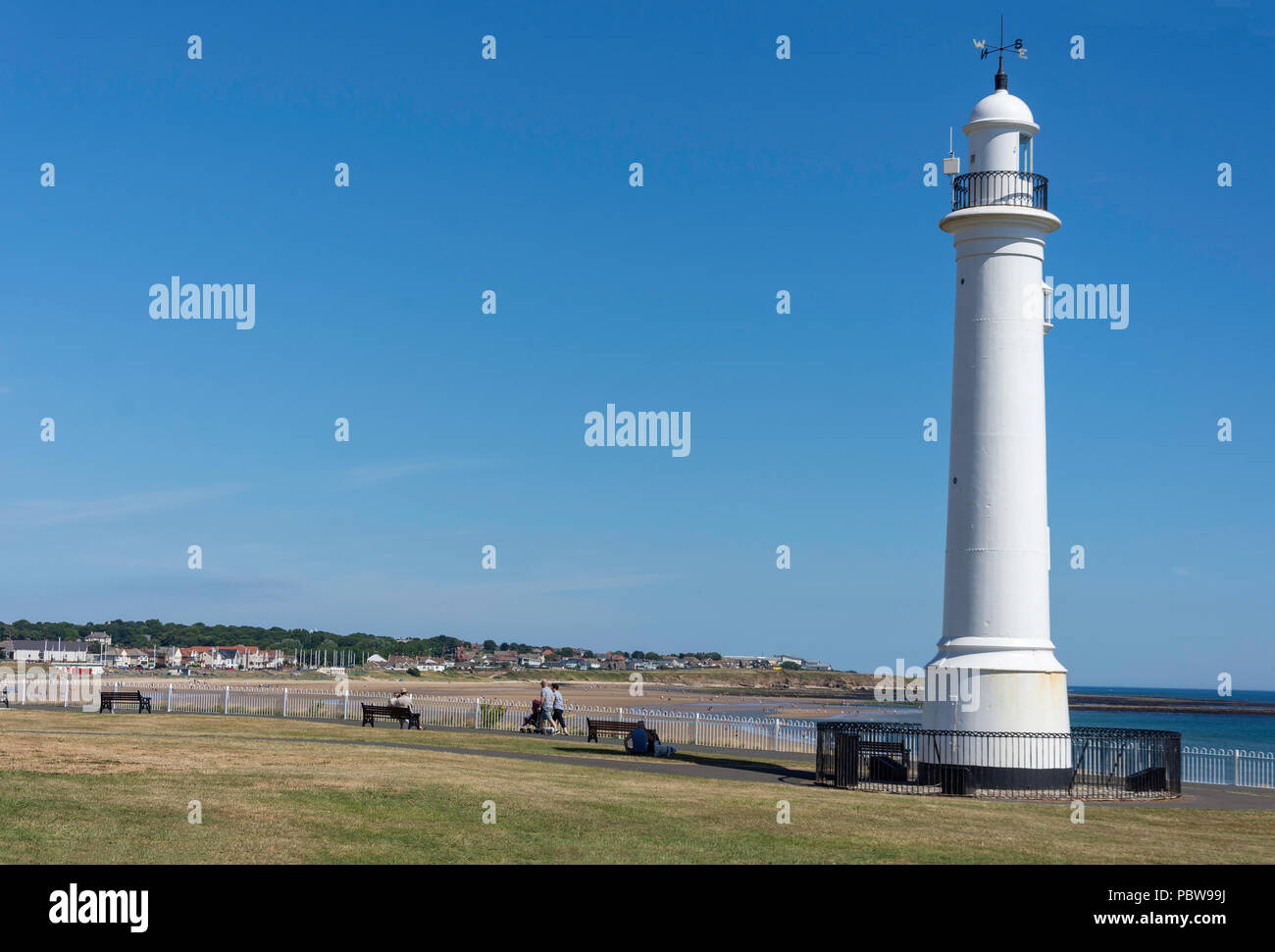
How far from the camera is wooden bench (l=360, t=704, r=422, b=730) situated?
110 feet

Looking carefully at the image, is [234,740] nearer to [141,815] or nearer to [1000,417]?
[141,815]

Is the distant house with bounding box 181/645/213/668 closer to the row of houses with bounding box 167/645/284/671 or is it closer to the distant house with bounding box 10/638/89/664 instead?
the row of houses with bounding box 167/645/284/671

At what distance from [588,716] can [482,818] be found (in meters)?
20.3

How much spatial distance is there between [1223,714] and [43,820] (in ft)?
467

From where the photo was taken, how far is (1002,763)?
21984mm

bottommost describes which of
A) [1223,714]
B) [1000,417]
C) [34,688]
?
[1223,714]

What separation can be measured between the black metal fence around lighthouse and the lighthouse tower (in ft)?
0.19

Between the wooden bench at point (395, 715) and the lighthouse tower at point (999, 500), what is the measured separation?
608 inches

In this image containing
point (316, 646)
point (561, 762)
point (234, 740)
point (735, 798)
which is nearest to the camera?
point (735, 798)

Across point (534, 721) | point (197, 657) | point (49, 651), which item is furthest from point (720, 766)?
point (197, 657)

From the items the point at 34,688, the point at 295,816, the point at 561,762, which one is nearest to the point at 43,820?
the point at 295,816

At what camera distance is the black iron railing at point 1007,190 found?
23266 millimetres

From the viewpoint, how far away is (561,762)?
79.9ft

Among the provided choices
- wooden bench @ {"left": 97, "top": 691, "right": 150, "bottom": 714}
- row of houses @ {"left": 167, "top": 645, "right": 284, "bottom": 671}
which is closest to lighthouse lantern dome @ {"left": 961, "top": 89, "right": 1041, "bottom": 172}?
wooden bench @ {"left": 97, "top": 691, "right": 150, "bottom": 714}
